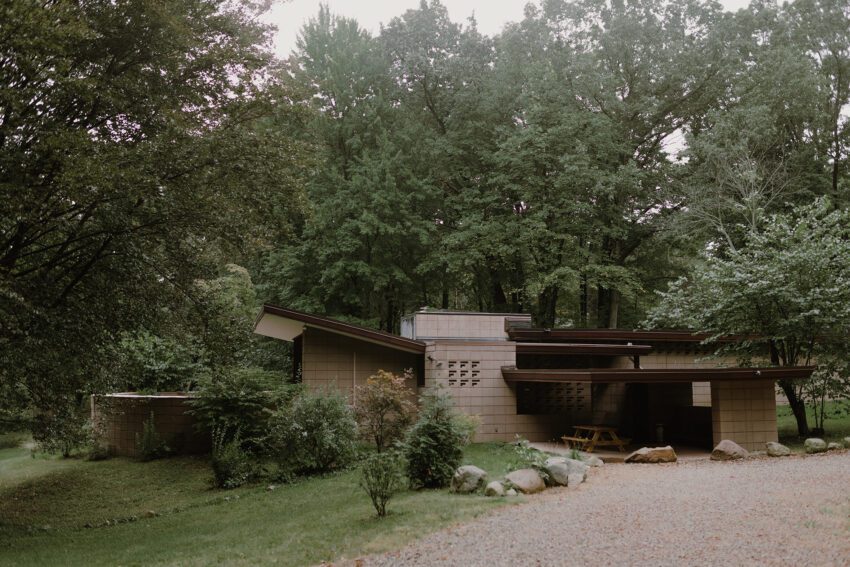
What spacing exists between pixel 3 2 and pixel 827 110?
2587cm

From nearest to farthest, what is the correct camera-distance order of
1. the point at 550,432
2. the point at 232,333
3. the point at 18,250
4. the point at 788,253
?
1. the point at 18,250
2. the point at 232,333
3. the point at 788,253
4. the point at 550,432

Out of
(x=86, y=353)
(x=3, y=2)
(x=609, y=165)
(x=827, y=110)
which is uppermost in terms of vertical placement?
(x=827, y=110)

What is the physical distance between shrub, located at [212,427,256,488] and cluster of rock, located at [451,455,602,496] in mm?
5154

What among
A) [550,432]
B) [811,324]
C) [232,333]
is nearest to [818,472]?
[811,324]

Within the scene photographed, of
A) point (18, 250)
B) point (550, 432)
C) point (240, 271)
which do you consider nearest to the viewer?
point (18, 250)

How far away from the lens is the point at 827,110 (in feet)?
77.9

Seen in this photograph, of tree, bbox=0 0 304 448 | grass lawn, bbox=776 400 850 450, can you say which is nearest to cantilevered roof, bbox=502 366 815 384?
grass lawn, bbox=776 400 850 450

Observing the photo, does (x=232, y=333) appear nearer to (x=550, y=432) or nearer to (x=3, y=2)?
(x=3, y=2)

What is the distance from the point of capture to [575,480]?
399 inches

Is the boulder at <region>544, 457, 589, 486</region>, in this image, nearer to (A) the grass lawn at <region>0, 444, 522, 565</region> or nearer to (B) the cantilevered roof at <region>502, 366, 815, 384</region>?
(A) the grass lawn at <region>0, 444, 522, 565</region>

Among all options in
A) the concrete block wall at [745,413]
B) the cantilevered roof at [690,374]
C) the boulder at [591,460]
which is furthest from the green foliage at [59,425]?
the concrete block wall at [745,413]

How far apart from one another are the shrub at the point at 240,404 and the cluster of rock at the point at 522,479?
5537mm

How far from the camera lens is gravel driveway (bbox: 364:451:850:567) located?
246 inches

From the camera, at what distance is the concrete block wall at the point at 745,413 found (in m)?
14.0
